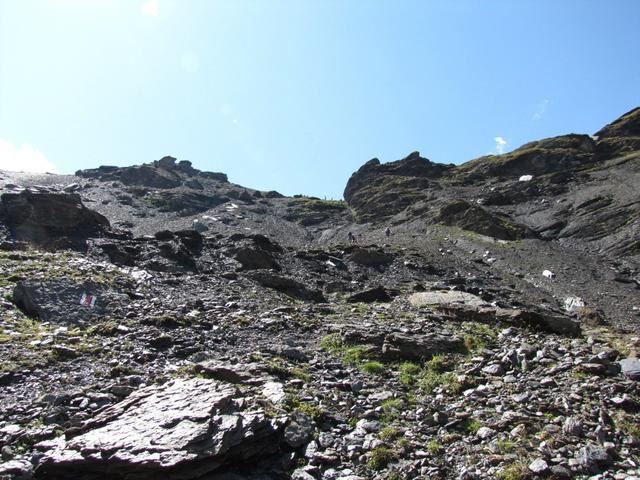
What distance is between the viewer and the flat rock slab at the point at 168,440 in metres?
8.84

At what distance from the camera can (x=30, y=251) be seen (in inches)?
1238

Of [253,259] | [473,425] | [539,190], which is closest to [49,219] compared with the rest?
[253,259]

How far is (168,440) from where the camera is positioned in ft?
30.6

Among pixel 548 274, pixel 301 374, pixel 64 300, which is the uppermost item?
pixel 64 300

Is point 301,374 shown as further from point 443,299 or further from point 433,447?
point 443,299

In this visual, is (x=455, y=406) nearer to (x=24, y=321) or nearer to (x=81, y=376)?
(x=81, y=376)

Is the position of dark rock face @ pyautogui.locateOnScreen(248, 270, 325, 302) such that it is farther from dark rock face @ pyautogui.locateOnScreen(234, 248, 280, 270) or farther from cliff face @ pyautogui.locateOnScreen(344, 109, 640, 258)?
cliff face @ pyautogui.locateOnScreen(344, 109, 640, 258)

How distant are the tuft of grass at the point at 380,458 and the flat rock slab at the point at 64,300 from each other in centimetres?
1572

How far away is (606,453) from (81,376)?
14.1 metres

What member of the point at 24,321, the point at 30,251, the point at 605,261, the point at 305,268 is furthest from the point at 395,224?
the point at 24,321

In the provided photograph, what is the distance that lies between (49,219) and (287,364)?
34.0 m

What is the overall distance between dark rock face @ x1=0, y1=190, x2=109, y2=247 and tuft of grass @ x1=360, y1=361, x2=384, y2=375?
3016 centimetres

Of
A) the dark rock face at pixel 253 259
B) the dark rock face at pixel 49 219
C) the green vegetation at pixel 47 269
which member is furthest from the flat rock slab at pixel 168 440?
the dark rock face at pixel 49 219

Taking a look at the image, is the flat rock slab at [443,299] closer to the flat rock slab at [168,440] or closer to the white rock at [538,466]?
the white rock at [538,466]
